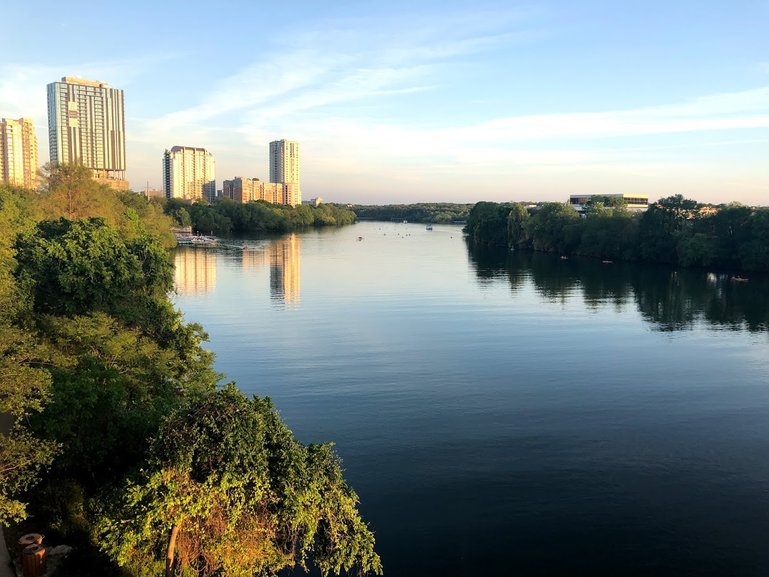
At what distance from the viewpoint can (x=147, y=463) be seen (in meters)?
9.45

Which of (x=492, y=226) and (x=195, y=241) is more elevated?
(x=492, y=226)

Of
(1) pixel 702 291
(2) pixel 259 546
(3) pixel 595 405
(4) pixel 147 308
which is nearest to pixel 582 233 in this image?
(1) pixel 702 291

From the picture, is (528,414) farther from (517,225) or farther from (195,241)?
(195,241)

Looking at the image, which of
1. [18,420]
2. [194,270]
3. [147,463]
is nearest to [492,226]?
[194,270]

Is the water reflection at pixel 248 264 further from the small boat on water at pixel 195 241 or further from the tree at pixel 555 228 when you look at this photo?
the tree at pixel 555 228

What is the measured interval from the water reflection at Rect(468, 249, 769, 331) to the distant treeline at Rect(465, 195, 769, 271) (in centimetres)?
312

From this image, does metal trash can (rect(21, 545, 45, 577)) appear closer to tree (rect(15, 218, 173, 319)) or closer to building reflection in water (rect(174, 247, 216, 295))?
tree (rect(15, 218, 173, 319))

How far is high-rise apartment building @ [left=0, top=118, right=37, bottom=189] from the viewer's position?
423ft

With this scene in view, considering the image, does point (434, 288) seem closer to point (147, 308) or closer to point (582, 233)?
point (147, 308)

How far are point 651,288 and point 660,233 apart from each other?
24067 millimetres

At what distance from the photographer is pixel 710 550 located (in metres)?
14.6

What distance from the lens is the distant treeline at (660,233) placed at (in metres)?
69.3

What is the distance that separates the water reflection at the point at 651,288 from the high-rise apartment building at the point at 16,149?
10292 cm

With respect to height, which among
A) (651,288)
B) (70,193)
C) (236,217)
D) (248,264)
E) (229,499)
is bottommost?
(651,288)
